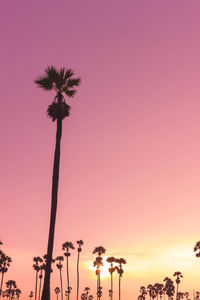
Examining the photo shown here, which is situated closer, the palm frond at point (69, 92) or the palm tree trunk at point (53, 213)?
the palm tree trunk at point (53, 213)

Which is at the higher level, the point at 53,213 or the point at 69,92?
the point at 69,92

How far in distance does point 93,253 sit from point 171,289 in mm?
68856

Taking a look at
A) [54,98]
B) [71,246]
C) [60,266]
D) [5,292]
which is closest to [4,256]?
[71,246]

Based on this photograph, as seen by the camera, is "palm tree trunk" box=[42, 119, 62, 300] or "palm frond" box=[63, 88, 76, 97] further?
"palm frond" box=[63, 88, 76, 97]

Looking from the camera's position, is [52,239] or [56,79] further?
[56,79]

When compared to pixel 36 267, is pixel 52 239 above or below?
below

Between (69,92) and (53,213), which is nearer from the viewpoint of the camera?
(53,213)

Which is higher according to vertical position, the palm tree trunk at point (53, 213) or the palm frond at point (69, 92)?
the palm frond at point (69, 92)

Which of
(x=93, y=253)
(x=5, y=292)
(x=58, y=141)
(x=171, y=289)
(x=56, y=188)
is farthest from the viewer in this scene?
(x=5, y=292)

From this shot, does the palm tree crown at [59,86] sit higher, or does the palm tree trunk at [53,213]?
the palm tree crown at [59,86]

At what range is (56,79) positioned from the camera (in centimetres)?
2575

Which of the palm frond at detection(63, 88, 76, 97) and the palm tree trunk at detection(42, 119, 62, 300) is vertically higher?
Answer: the palm frond at detection(63, 88, 76, 97)

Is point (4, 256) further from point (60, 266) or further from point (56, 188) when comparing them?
point (56, 188)

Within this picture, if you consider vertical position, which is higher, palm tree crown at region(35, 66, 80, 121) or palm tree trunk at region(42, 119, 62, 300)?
palm tree crown at region(35, 66, 80, 121)
